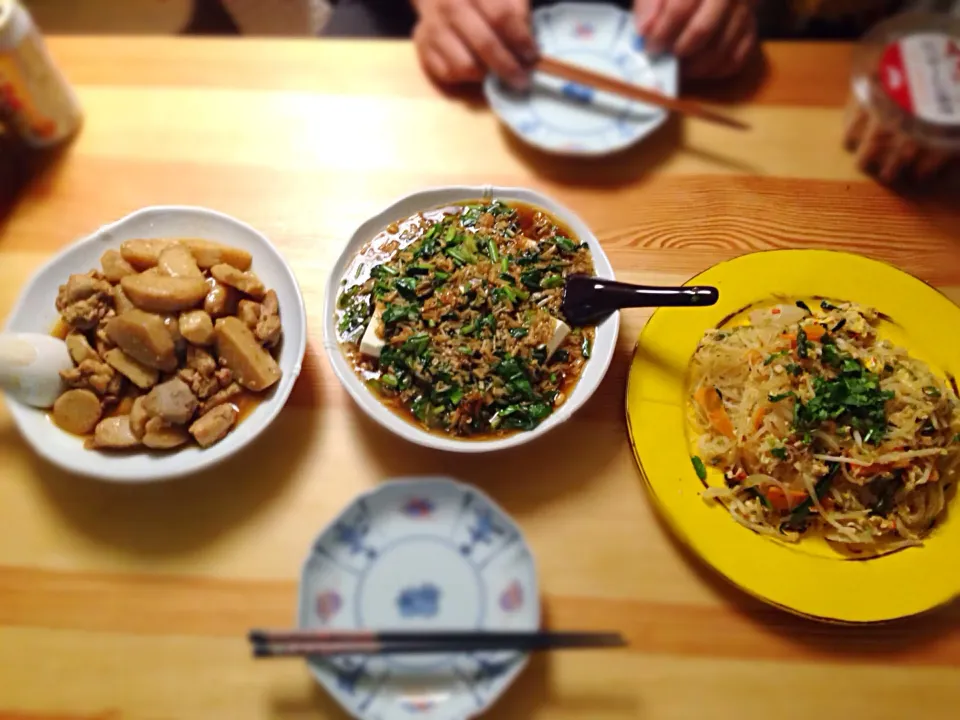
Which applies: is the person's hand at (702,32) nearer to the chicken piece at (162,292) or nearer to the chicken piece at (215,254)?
the chicken piece at (215,254)

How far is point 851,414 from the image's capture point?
1.42 m

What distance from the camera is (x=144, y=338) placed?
1.43 m

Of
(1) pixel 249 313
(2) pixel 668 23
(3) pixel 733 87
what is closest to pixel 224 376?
(1) pixel 249 313

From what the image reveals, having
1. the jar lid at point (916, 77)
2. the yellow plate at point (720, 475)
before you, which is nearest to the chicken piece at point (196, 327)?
the yellow plate at point (720, 475)

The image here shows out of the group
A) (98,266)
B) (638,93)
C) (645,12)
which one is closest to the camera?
(98,266)

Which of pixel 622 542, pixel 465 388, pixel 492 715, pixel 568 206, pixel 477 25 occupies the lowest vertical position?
pixel 492 715

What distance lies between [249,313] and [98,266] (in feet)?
1.39

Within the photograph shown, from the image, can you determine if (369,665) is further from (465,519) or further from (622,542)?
(622,542)

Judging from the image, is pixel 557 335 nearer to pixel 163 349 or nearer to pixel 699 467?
pixel 699 467

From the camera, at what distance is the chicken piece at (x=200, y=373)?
146cm

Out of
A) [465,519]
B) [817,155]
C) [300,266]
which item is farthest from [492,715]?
[817,155]

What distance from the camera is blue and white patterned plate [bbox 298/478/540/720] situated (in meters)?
1.22

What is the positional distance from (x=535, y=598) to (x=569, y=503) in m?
0.26

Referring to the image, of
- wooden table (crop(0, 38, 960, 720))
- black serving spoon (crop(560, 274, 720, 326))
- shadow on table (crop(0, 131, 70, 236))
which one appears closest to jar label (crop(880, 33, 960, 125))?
wooden table (crop(0, 38, 960, 720))
